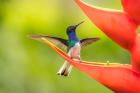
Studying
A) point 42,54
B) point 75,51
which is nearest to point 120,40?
point 75,51

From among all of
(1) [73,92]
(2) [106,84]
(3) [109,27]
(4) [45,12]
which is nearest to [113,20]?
(3) [109,27]

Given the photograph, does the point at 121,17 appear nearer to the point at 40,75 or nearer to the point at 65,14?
the point at 40,75

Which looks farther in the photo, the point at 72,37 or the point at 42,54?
the point at 42,54

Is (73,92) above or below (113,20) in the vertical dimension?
below

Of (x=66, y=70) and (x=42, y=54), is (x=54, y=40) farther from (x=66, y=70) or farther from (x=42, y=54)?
(x=42, y=54)

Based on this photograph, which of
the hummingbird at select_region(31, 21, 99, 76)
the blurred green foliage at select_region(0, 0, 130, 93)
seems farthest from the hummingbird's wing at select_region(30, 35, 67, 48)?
the blurred green foliage at select_region(0, 0, 130, 93)

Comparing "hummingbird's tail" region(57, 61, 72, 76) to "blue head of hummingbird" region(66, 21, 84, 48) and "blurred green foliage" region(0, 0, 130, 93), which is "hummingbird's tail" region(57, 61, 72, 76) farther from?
"blurred green foliage" region(0, 0, 130, 93)
